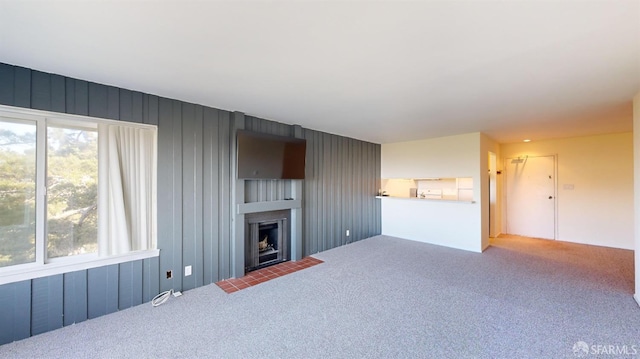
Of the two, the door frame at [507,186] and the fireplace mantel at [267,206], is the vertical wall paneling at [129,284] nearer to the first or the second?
the fireplace mantel at [267,206]

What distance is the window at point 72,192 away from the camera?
2.12 m

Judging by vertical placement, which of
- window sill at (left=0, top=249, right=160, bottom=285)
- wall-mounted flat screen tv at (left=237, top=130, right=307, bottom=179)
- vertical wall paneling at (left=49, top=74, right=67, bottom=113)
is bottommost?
window sill at (left=0, top=249, right=160, bottom=285)

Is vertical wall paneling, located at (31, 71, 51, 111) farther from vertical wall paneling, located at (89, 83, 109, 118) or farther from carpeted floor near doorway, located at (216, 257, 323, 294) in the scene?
carpeted floor near doorway, located at (216, 257, 323, 294)

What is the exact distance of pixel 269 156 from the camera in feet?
12.0

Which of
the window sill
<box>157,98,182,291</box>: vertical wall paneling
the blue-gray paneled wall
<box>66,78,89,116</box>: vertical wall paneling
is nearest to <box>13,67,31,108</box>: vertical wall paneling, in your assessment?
the blue-gray paneled wall

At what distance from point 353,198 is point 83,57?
4.62 metres

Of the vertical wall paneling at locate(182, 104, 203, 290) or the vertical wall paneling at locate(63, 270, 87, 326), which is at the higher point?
the vertical wall paneling at locate(182, 104, 203, 290)

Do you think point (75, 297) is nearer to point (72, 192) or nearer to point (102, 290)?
point (102, 290)

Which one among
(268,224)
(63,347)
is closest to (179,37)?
(63,347)

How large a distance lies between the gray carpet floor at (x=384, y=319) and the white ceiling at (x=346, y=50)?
7.38ft

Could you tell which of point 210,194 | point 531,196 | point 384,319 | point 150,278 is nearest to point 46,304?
point 150,278

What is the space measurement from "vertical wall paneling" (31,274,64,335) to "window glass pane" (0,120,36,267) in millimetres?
250

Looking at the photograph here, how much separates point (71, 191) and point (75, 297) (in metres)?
1.00

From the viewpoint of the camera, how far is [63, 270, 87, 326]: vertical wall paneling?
2.28 m
